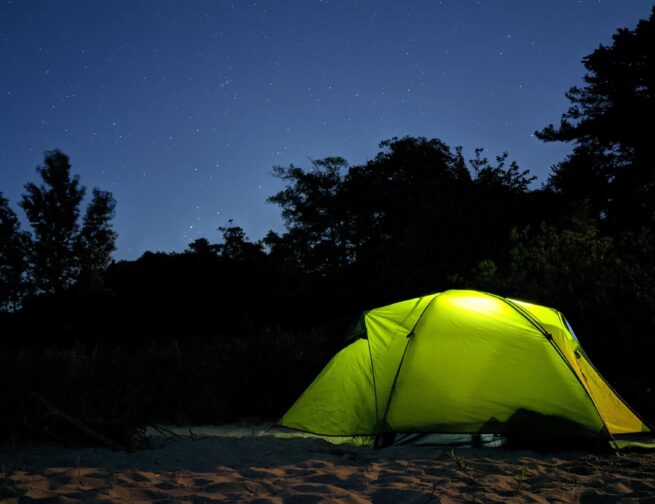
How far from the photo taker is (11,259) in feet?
84.2

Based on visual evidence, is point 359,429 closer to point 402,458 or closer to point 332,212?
point 402,458

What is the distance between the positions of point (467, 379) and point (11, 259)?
26284 millimetres

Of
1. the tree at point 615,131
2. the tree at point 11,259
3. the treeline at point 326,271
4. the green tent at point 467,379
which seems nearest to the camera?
the green tent at point 467,379

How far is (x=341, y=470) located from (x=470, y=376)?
1984mm

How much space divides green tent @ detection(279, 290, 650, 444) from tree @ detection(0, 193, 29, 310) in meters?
24.4

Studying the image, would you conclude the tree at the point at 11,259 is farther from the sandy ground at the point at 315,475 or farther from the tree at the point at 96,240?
the sandy ground at the point at 315,475

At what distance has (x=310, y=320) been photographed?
1183 inches

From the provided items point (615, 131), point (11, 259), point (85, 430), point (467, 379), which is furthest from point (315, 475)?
point (11, 259)

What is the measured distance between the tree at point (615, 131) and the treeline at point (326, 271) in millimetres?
70

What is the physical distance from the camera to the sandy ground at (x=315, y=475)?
3.20 m

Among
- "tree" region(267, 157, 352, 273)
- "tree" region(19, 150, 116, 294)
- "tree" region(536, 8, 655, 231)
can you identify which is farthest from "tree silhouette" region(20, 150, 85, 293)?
"tree" region(536, 8, 655, 231)

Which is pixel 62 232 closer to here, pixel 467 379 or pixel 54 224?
pixel 54 224

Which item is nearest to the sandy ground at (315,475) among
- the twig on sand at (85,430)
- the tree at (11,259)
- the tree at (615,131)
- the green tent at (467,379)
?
the twig on sand at (85,430)

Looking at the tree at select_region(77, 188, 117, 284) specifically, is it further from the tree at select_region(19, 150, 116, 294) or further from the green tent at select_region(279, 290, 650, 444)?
the green tent at select_region(279, 290, 650, 444)
